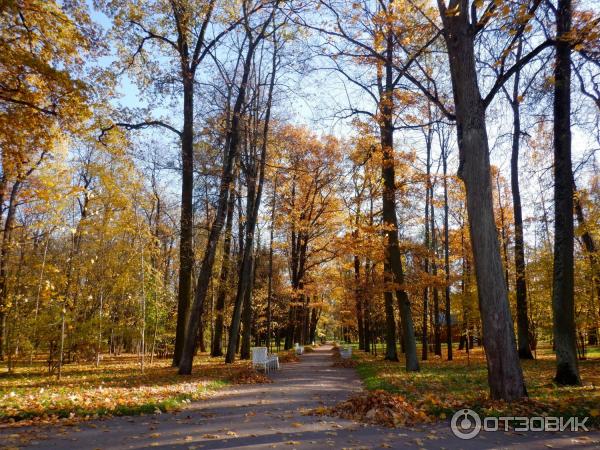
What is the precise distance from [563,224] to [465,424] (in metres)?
6.13

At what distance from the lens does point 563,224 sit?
9617 millimetres

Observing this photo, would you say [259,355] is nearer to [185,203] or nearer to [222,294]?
[185,203]

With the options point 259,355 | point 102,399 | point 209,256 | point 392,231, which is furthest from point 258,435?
point 392,231

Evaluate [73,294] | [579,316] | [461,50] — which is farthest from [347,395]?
[579,316]

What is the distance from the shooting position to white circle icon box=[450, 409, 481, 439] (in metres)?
5.35

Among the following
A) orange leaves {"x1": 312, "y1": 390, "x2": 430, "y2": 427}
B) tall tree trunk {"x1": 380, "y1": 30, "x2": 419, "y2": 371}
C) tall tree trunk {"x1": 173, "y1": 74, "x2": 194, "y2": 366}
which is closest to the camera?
orange leaves {"x1": 312, "y1": 390, "x2": 430, "y2": 427}

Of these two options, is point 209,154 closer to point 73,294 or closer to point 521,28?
point 73,294

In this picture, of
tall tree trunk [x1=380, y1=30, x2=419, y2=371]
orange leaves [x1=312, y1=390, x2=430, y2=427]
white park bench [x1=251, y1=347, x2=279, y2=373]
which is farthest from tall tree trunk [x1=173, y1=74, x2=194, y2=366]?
orange leaves [x1=312, y1=390, x2=430, y2=427]

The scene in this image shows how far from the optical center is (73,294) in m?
14.7

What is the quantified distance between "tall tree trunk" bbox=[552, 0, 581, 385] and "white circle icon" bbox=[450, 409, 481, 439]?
441cm

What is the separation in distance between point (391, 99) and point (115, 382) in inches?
441
